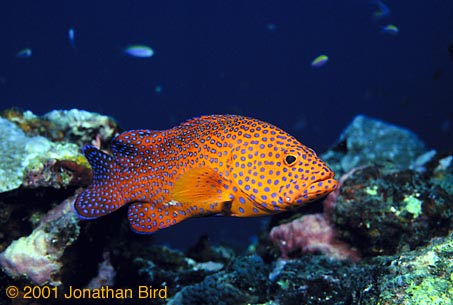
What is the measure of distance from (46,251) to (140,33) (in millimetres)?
85568

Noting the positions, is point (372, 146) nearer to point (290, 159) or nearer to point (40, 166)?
point (290, 159)

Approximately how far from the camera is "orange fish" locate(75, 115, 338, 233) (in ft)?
11.4

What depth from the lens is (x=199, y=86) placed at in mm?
85812

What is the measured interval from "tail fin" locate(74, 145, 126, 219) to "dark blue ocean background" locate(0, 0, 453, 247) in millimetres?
68638

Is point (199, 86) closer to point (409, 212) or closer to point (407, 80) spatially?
point (407, 80)

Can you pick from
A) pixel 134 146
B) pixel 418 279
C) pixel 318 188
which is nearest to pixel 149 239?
pixel 134 146

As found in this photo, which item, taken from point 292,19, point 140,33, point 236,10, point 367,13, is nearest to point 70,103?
point 140,33

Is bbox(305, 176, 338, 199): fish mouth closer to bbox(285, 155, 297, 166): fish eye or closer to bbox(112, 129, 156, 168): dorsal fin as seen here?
bbox(285, 155, 297, 166): fish eye

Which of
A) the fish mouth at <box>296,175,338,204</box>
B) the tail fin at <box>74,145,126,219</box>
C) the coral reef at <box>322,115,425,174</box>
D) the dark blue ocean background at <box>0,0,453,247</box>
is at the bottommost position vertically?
the dark blue ocean background at <box>0,0,453,247</box>

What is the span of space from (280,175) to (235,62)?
87762mm

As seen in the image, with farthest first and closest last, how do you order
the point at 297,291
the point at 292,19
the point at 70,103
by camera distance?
the point at 292,19
the point at 70,103
the point at 297,291

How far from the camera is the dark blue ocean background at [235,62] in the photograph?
235 ft

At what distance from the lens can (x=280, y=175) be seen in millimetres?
3508

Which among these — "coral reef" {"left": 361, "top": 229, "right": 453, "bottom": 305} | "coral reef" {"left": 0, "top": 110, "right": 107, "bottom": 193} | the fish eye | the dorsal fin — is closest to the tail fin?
the dorsal fin
